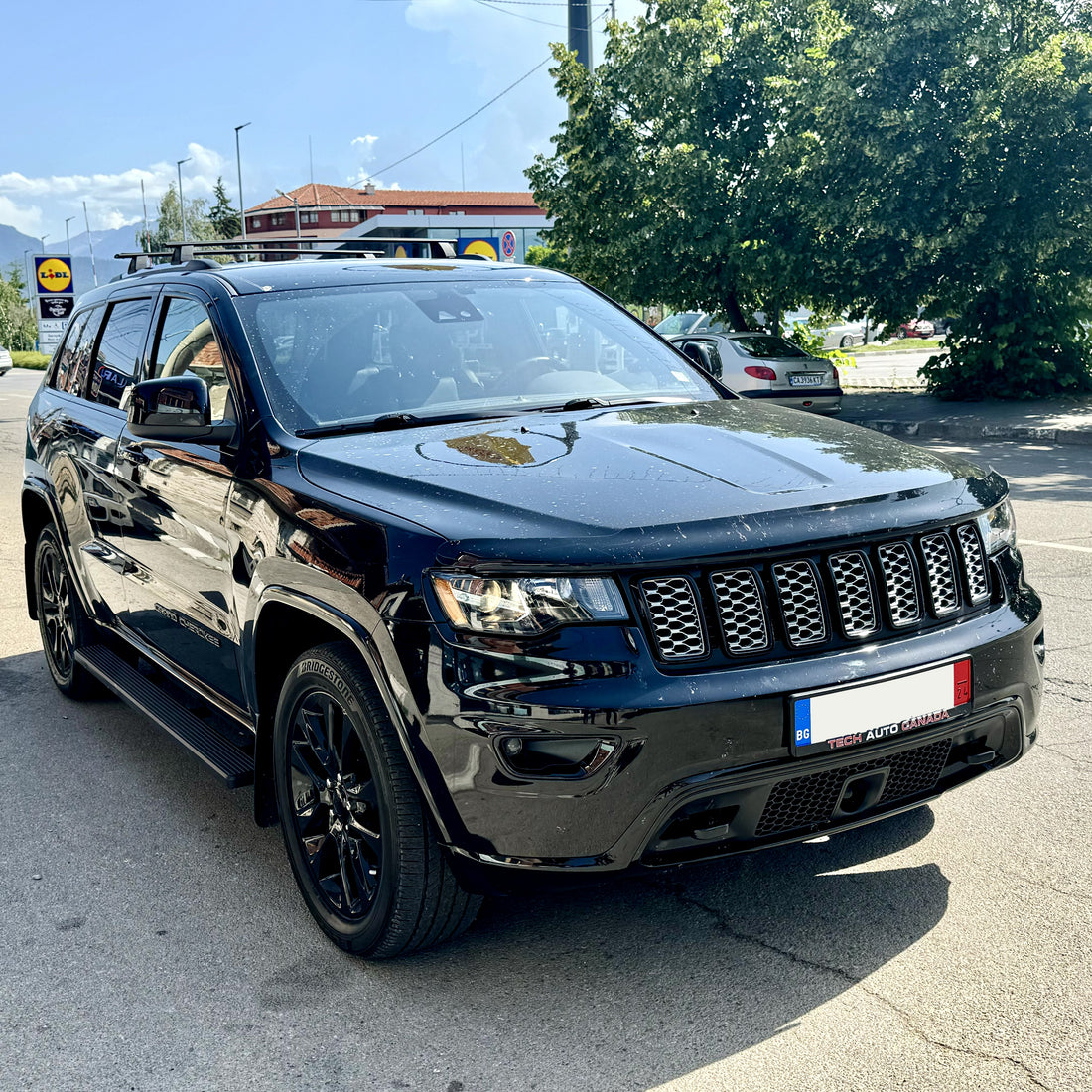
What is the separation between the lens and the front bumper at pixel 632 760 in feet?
8.36

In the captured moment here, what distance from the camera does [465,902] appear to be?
115 inches

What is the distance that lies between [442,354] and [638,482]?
127 centimetres

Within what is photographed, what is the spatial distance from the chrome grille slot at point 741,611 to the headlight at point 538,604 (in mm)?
225

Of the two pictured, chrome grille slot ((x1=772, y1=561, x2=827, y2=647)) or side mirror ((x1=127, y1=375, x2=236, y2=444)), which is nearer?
chrome grille slot ((x1=772, y1=561, x2=827, y2=647))

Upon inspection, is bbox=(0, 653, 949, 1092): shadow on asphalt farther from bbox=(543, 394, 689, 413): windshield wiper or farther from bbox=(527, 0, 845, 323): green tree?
bbox=(527, 0, 845, 323): green tree

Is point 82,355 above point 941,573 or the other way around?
above

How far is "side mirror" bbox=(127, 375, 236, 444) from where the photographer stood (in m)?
3.56

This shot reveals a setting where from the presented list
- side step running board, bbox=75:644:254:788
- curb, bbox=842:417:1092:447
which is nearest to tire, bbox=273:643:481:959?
side step running board, bbox=75:644:254:788

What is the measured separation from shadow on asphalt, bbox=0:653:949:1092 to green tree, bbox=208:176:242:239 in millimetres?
109898

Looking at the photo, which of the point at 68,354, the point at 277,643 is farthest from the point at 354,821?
the point at 68,354

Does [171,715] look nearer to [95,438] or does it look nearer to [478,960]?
[95,438]

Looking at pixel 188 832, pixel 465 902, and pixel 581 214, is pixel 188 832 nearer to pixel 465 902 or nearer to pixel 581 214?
pixel 465 902

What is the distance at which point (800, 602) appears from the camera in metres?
2.75

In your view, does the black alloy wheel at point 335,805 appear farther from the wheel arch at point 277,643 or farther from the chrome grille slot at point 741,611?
the chrome grille slot at point 741,611
